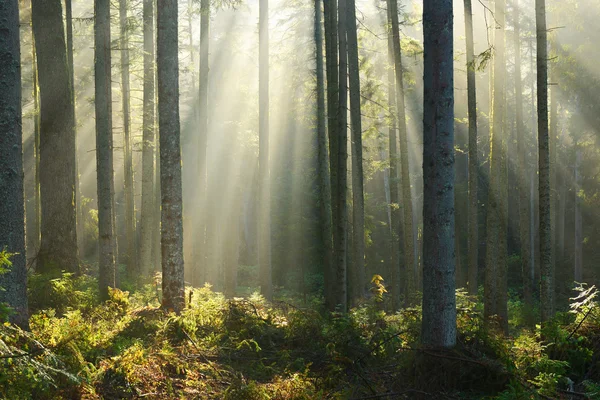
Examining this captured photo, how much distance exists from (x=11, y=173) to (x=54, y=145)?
19.5 ft

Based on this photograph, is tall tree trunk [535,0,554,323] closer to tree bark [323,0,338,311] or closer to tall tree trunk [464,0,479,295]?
tall tree trunk [464,0,479,295]

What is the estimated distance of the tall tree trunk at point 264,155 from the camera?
52.1ft

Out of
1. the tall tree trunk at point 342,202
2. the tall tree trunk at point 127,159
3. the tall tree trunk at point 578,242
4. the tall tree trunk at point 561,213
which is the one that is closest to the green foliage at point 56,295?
the tall tree trunk at point 342,202

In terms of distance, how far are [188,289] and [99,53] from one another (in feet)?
18.5

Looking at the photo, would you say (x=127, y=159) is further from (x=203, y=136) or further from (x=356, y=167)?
(x=356, y=167)

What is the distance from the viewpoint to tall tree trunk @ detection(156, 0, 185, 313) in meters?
8.80

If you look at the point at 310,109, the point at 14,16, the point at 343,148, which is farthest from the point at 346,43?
the point at 14,16

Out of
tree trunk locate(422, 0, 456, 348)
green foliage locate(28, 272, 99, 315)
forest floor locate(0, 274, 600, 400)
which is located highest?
tree trunk locate(422, 0, 456, 348)

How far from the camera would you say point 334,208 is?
13.7 metres

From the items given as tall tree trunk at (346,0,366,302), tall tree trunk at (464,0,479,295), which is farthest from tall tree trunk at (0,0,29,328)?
tall tree trunk at (464,0,479,295)

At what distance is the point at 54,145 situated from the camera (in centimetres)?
1094

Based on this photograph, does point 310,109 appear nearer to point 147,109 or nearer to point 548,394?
point 147,109

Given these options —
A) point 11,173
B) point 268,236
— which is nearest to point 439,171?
point 11,173

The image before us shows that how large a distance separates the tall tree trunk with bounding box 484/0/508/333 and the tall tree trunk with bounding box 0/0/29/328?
1034 cm
